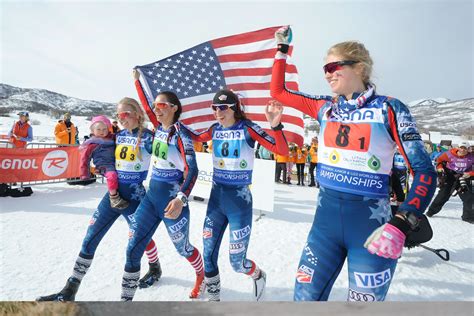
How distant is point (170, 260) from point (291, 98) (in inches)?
132

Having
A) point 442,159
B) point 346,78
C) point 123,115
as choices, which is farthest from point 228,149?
point 442,159

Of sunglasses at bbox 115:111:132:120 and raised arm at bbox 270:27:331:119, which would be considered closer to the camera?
raised arm at bbox 270:27:331:119

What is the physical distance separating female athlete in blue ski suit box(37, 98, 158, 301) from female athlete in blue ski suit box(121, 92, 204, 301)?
0.20 meters

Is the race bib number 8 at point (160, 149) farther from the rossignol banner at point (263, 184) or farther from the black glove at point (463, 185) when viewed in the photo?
the black glove at point (463, 185)

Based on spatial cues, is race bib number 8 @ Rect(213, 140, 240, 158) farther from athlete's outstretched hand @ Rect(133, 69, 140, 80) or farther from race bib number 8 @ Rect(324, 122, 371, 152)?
athlete's outstretched hand @ Rect(133, 69, 140, 80)

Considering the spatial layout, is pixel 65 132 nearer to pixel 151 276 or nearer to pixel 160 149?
pixel 151 276

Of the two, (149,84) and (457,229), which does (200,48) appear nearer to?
(149,84)

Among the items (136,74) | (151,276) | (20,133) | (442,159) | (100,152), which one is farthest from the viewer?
(20,133)

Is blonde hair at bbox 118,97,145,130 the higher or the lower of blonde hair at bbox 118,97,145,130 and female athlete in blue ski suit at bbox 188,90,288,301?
the higher

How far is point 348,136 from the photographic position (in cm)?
201

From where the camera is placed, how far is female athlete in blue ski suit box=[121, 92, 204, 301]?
119 inches

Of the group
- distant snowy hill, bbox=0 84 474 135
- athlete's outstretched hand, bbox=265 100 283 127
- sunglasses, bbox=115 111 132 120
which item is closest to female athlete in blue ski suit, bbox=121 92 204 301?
sunglasses, bbox=115 111 132 120

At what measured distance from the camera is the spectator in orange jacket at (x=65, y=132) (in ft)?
34.4

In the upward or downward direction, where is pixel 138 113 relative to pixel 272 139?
upward
